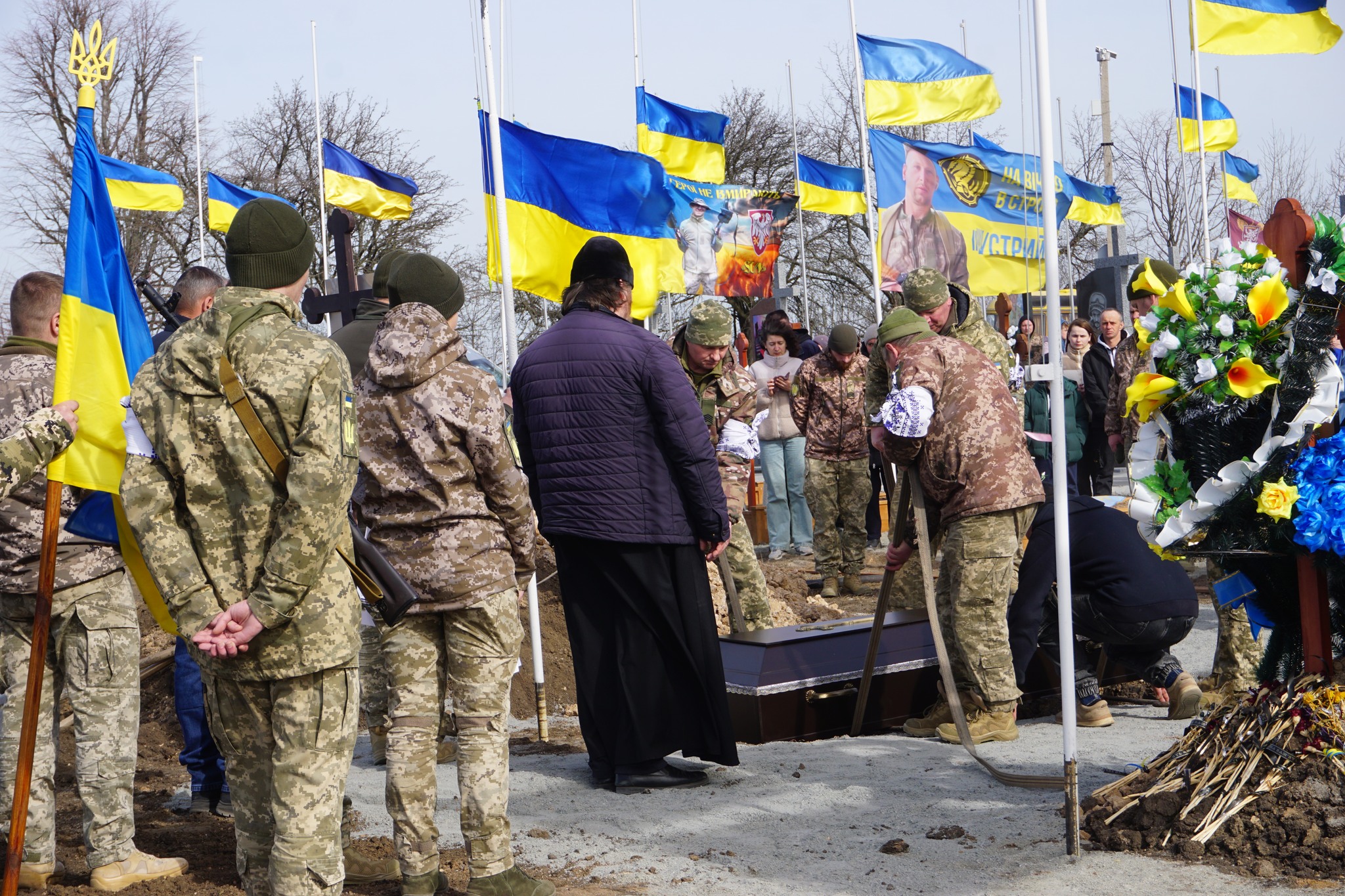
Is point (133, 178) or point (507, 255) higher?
point (133, 178)

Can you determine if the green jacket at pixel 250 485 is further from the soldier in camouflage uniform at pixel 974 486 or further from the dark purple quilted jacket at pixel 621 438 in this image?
the soldier in camouflage uniform at pixel 974 486

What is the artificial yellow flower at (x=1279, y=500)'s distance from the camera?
351 centimetres

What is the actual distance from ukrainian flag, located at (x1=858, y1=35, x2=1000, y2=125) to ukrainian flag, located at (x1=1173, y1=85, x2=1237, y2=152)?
2.40 metres

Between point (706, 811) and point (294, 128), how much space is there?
33.3 meters

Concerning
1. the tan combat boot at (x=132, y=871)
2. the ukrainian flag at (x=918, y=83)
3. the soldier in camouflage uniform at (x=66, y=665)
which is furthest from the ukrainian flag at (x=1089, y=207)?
the tan combat boot at (x=132, y=871)

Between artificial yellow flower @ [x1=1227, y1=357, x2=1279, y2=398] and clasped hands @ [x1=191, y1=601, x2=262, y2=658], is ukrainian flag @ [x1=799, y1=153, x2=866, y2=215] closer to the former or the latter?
artificial yellow flower @ [x1=1227, y1=357, x2=1279, y2=398]

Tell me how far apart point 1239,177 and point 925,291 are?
16862 mm

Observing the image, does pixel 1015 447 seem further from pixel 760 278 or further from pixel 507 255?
pixel 760 278

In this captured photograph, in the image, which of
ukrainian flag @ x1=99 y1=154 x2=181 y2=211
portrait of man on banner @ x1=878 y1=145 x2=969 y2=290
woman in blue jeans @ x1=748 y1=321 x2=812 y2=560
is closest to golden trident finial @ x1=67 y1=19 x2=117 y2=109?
ukrainian flag @ x1=99 y1=154 x2=181 y2=211

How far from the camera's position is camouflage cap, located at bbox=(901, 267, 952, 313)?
20.2ft

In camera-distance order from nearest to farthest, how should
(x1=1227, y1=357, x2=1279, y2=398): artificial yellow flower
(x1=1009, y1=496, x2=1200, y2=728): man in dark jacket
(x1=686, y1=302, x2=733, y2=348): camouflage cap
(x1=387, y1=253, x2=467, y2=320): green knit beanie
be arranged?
(x1=1227, y1=357, x2=1279, y2=398): artificial yellow flower, (x1=387, y1=253, x2=467, y2=320): green knit beanie, (x1=1009, y1=496, x2=1200, y2=728): man in dark jacket, (x1=686, y1=302, x2=733, y2=348): camouflage cap

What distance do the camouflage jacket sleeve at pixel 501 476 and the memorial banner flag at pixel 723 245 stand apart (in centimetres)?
1268

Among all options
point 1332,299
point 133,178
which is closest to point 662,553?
point 1332,299

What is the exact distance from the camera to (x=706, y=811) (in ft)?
15.7
